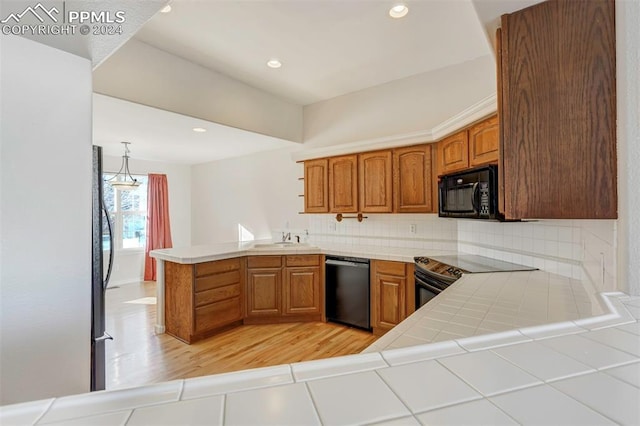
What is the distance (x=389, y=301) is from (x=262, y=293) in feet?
4.74

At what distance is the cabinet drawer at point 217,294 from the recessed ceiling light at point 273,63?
2.39m

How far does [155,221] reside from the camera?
19.0 ft

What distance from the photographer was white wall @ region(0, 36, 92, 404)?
1.11 m

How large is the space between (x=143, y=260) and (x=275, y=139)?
12.9 ft

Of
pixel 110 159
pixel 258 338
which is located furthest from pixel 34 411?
pixel 110 159

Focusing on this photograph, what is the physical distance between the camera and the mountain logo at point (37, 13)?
101 centimetres

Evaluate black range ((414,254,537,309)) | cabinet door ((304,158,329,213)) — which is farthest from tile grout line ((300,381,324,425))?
cabinet door ((304,158,329,213))

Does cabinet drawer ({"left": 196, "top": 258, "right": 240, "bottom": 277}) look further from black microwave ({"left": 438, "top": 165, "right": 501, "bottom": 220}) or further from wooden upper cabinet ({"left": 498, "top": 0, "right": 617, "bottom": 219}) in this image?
wooden upper cabinet ({"left": 498, "top": 0, "right": 617, "bottom": 219})

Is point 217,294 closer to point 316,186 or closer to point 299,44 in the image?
point 316,186

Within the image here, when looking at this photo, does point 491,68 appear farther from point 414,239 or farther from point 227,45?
point 227,45

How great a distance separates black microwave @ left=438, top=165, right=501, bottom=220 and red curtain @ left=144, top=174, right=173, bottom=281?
525cm

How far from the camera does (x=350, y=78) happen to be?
11.2 ft

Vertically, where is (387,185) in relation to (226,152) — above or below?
below

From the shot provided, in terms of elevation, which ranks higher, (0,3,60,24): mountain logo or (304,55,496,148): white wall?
(304,55,496,148): white wall
